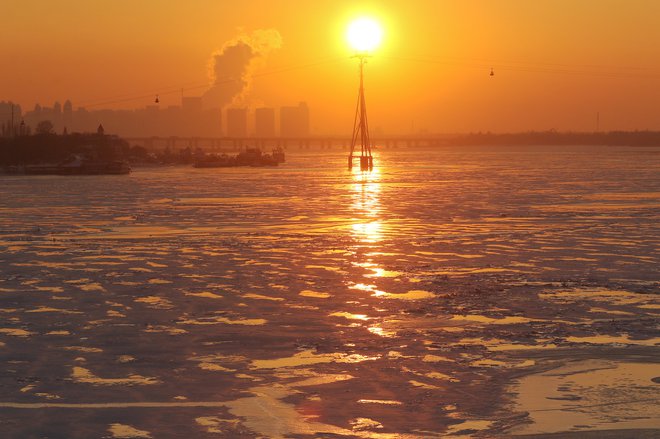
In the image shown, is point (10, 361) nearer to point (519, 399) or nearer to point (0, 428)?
point (0, 428)

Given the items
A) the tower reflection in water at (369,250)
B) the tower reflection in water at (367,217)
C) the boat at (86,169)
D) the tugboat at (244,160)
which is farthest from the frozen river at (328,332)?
the tugboat at (244,160)

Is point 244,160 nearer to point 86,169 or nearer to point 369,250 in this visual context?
point 86,169

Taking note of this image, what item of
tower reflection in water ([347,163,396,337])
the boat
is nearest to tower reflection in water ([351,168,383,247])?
tower reflection in water ([347,163,396,337])

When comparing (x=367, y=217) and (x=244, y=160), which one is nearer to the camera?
(x=367, y=217)

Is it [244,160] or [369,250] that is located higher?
[369,250]

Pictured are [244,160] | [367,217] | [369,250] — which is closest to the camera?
[369,250]

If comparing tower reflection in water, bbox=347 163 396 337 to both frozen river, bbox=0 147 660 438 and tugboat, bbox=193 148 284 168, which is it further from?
tugboat, bbox=193 148 284 168

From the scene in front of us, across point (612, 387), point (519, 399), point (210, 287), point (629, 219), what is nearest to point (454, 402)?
point (519, 399)

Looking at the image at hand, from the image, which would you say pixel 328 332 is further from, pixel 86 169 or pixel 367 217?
pixel 86 169

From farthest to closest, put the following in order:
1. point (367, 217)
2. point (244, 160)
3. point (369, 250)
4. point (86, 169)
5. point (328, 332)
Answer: point (244, 160) → point (86, 169) → point (367, 217) → point (369, 250) → point (328, 332)

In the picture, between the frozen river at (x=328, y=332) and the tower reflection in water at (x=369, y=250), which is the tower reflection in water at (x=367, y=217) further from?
the frozen river at (x=328, y=332)

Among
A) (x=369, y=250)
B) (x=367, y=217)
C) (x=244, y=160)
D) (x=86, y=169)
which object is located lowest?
(x=86, y=169)

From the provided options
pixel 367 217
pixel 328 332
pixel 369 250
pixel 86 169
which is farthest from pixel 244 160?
pixel 328 332

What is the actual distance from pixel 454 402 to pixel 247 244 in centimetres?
1755
